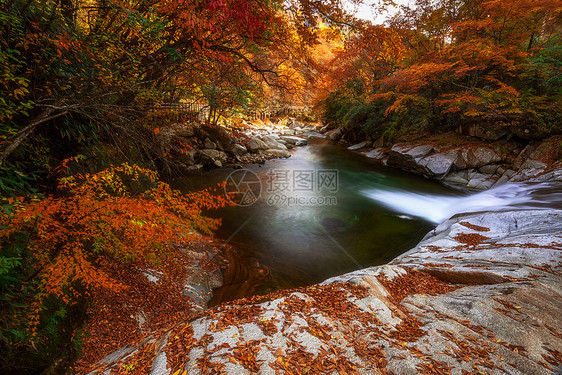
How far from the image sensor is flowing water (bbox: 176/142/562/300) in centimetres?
652

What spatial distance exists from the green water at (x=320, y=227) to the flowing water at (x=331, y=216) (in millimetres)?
25

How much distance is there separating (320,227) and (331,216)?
1.13m

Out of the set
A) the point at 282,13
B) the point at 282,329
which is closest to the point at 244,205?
the point at 282,13

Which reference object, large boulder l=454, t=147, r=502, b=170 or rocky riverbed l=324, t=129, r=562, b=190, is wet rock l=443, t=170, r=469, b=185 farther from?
large boulder l=454, t=147, r=502, b=170

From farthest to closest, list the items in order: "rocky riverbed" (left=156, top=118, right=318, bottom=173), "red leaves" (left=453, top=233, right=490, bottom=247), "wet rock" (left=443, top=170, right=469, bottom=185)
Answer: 1. "wet rock" (left=443, top=170, right=469, bottom=185)
2. "rocky riverbed" (left=156, top=118, right=318, bottom=173)
3. "red leaves" (left=453, top=233, right=490, bottom=247)

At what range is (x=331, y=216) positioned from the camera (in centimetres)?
940

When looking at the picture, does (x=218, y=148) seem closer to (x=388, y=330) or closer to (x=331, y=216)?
(x=331, y=216)

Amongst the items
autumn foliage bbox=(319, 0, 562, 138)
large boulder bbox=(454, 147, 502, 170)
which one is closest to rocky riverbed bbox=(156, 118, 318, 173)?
autumn foliage bbox=(319, 0, 562, 138)

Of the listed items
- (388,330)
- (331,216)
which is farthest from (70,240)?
(331,216)

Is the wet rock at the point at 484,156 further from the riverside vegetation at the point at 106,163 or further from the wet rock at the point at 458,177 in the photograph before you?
the riverside vegetation at the point at 106,163

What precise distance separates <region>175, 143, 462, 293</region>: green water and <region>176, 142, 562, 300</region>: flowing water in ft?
0.08

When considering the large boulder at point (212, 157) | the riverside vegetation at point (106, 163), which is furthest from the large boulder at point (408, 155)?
the large boulder at point (212, 157)

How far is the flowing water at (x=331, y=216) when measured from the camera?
6.52 meters

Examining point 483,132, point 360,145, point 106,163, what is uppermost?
point 483,132
